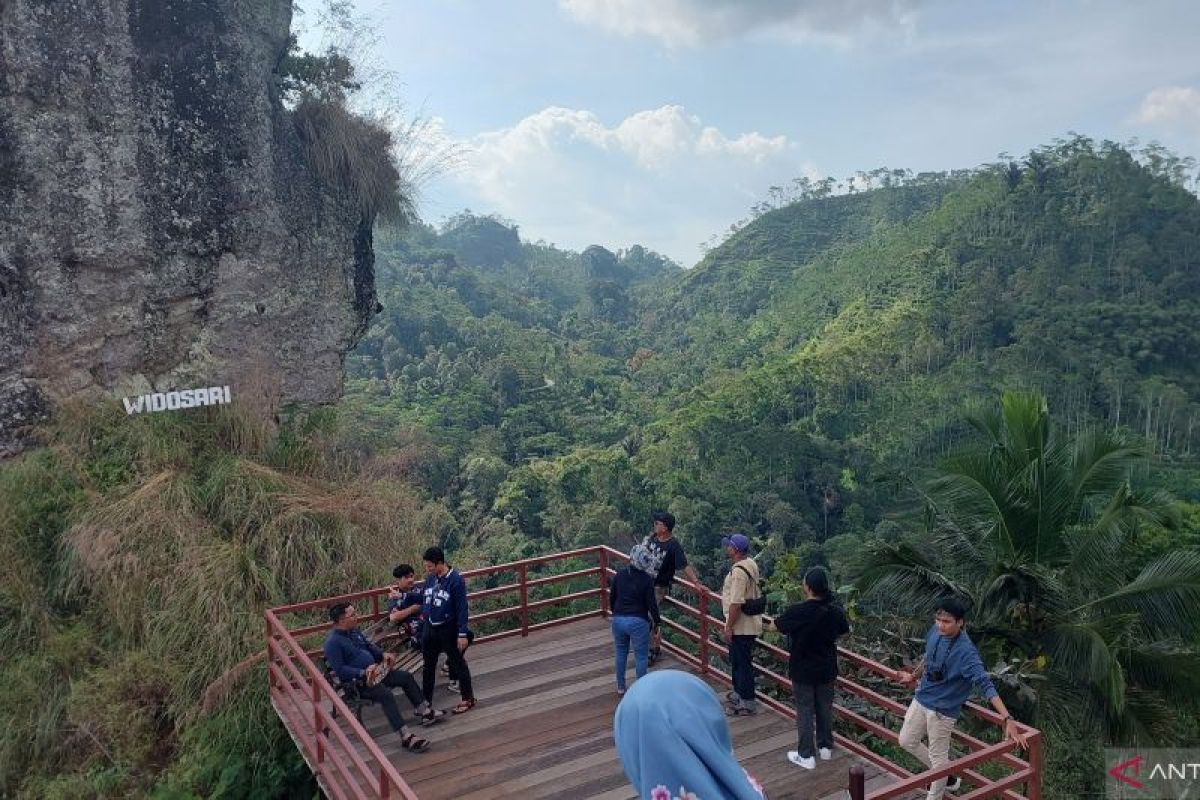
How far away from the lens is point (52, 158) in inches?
377

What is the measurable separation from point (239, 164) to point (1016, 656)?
36.5 ft

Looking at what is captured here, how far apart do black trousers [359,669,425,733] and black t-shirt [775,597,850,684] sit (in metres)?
2.62

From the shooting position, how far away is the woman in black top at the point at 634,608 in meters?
5.84

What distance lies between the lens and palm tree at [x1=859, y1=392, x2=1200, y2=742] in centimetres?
762

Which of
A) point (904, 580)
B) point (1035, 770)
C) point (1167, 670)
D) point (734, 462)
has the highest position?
point (1035, 770)

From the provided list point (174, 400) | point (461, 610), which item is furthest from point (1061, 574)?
point (174, 400)

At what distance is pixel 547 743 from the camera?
216 inches

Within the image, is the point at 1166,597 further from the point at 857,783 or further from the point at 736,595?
the point at 857,783

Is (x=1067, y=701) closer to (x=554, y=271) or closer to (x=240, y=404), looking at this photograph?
(x=240, y=404)

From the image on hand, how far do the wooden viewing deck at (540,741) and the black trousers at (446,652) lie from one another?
0.25 m

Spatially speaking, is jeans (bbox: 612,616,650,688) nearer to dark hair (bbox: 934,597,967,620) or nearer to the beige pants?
the beige pants

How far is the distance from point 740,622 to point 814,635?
0.84 m

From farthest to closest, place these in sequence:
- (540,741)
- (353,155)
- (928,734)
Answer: (353,155) → (540,741) → (928,734)

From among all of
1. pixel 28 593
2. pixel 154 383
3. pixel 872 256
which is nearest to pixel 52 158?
pixel 154 383
